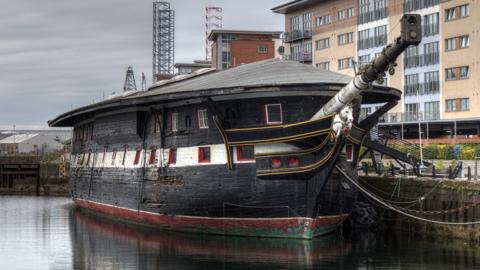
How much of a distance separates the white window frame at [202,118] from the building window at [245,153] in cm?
223

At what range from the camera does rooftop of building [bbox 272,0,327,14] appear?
7912 cm

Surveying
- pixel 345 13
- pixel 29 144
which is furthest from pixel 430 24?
pixel 29 144

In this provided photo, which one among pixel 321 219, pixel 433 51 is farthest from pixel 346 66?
pixel 321 219

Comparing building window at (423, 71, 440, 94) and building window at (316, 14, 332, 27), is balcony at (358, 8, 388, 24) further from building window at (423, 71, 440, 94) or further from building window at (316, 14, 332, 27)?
building window at (423, 71, 440, 94)

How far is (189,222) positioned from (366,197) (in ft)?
26.6

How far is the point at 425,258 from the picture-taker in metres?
24.0

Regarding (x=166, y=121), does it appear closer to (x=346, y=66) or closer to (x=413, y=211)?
(x=413, y=211)

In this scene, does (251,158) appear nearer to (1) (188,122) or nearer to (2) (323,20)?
(1) (188,122)

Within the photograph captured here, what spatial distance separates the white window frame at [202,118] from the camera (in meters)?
29.7

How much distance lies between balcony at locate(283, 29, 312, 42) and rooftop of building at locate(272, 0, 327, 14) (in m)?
2.61

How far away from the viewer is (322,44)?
79500 mm

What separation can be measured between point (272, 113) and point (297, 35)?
181ft

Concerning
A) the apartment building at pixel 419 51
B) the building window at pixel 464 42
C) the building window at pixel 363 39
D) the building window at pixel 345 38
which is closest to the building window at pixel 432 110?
the apartment building at pixel 419 51

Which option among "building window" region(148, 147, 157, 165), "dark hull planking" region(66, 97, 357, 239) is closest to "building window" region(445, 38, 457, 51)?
"dark hull planking" region(66, 97, 357, 239)
